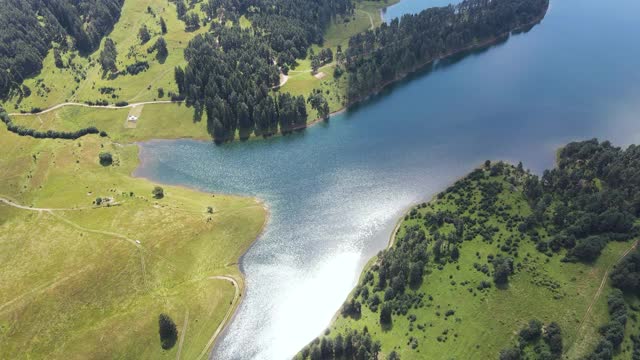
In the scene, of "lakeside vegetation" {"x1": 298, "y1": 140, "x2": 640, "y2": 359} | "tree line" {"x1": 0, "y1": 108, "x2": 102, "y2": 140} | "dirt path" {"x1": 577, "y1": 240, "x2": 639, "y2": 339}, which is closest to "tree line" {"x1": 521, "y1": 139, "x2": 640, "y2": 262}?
"lakeside vegetation" {"x1": 298, "y1": 140, "x2": 640, "y2": 359}

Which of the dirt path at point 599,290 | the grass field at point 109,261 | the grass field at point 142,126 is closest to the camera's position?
the dirt path at point 599,290

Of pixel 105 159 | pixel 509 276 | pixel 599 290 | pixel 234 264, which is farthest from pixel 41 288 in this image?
pixel 599 290

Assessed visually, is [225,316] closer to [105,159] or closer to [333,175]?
[333,175]

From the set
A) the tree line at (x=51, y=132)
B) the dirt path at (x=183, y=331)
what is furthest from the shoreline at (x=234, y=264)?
the tree line at (x=51, y=132)

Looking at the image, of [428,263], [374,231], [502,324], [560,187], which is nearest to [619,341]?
[502,324]

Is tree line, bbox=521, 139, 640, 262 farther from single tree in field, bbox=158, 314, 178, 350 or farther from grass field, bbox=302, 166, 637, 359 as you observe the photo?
single tree in field, bbox=158, 314, 178, 350

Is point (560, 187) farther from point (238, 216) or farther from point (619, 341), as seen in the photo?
point (238, 216)

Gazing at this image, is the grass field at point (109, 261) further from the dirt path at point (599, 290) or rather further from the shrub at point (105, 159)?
the dirt path at point (599, 290)
